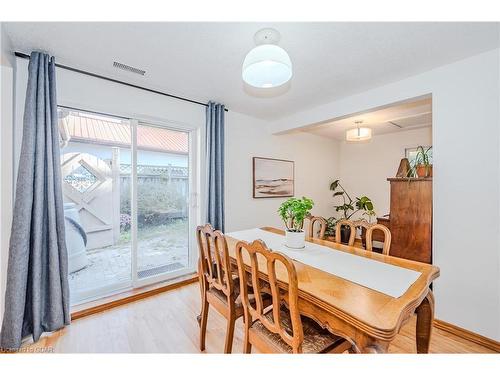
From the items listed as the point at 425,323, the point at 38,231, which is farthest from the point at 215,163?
the point at 425,323

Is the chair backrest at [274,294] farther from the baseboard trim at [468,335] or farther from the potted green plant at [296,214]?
the baseboard trim at [468,335]

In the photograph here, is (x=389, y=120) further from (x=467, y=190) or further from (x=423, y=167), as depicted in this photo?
(x=467, y=190)

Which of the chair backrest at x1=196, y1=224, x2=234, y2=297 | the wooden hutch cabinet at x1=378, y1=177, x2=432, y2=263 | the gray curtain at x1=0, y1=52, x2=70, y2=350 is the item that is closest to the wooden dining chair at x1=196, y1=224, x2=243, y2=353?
the chair backrest at x1=196, y1=224, x2=234, y2=297

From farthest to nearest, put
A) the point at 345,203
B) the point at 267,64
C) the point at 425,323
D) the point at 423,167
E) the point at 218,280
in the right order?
the point at 345,203 < the point at 423,167 < the point at 218,280 < the point at 267,64 < the point at 425,323

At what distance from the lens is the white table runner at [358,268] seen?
1179mm

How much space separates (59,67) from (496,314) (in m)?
4.20

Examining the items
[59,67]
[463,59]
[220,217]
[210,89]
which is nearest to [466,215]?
[463,59]

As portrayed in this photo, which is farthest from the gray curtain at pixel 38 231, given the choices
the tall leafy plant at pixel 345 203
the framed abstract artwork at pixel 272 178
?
the tall leafy plant at pixel 345 203

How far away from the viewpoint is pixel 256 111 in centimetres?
334

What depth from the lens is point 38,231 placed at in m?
1.77

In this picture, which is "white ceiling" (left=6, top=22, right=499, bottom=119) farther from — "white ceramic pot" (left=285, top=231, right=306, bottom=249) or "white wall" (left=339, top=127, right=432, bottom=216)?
"white wall" (left=339, top=127, right=432, bottom=216)

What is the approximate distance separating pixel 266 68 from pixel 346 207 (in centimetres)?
391

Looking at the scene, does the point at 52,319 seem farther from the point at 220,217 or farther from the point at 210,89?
the point at 210,89

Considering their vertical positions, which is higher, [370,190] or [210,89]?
[210,89]
